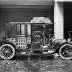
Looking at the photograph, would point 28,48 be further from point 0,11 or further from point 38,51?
point 0,11

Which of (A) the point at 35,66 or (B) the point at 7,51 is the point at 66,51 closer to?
(A) the point at 35,66

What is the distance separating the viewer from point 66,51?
27.8ft

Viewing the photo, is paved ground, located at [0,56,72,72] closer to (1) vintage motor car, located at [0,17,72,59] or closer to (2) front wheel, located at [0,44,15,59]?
(2) front wheel, located at [0,44,15,59]

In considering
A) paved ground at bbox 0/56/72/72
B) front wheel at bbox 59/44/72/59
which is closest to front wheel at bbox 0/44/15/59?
paved ground at bbox 0/56/72/72

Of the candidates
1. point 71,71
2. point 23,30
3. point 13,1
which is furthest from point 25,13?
point 71,71

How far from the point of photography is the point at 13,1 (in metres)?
15.9

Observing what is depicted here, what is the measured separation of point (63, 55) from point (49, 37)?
1.13 meters

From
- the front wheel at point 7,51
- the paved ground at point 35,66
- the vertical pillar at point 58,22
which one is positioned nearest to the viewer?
the paved ground at point 35,66

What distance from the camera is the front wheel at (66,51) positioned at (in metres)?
8.45

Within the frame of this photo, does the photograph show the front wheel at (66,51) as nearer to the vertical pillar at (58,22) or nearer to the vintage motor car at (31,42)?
the vintage motor car at (31,42)

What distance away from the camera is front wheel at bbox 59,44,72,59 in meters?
8.45

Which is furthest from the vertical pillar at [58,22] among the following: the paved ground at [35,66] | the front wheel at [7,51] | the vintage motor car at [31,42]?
the front wheel at [7,51]

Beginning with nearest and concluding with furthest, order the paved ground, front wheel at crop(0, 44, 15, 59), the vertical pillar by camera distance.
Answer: the paved ground → front wheel at crop(0, 44, 15, 59) → the vertical pillar

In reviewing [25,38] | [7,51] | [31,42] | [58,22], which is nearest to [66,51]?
[31,42]
